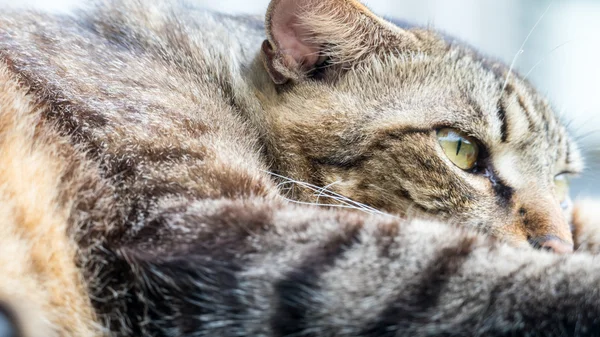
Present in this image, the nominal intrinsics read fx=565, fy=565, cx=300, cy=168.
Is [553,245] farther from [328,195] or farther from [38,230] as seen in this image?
[38,230]

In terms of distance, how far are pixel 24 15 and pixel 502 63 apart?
45.8 inches

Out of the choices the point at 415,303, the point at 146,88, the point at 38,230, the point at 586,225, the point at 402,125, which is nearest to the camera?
the point at 415,303

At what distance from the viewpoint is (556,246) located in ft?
3.55

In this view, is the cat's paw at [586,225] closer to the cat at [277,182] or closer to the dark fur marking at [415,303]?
the cat at [277,182]

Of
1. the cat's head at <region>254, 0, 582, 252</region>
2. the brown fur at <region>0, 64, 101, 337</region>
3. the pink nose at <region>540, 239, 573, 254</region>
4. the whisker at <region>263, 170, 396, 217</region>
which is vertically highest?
the cat's head at <region>254, 0, 582, 252</region>

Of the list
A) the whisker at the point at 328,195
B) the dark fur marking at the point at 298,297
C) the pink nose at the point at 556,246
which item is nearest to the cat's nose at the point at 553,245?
the pink nose at the point at 556,246

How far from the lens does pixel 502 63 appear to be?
1.47m

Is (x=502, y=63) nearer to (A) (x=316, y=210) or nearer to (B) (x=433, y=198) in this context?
(B) (x=433, y=198)

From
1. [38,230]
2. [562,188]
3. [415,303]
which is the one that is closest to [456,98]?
[562,188]

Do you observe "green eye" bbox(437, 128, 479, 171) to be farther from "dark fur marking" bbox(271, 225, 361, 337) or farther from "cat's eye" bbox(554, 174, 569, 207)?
"dark fur marking" bbox(271, 225, 361, 337)

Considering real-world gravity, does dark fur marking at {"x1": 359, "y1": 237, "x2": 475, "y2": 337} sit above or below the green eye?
below

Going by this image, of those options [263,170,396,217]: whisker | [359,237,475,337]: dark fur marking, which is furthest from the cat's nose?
[359,237,475,337]: dark fur marking

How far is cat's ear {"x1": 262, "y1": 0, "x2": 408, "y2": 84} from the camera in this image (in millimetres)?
1169

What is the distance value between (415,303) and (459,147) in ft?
1.85
